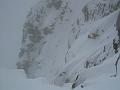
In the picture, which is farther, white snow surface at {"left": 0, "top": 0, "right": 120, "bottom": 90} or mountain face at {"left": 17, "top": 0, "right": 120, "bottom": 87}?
mountain face at {"left": 17, "top": 0, "right": 120, "bottom": 87}

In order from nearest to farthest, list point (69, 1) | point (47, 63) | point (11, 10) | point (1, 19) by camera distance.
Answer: point (47, 63) → point (69, 1) → point (1, 19) → point (11, 10)

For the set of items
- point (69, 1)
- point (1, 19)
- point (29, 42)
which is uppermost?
point (69, 1)

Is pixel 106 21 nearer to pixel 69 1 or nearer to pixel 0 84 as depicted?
pixel 0 84

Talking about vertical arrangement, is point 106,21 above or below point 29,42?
above

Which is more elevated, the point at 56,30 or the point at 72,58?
the point at 72,58

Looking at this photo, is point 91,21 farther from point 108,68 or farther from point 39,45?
point 39,45

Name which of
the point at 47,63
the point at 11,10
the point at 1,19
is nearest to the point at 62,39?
the point at 47,63

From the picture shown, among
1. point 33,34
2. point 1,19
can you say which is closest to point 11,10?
point 1,19

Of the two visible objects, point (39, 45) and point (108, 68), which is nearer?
point (108, 68)

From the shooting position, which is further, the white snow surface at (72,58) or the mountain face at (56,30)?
the mountain face at (56,30)

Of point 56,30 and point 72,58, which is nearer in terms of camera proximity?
point 72,58

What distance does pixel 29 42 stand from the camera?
58594 millimetres

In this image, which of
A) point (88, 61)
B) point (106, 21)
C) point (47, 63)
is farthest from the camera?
point (47, 63)

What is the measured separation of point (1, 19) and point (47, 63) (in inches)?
2622
